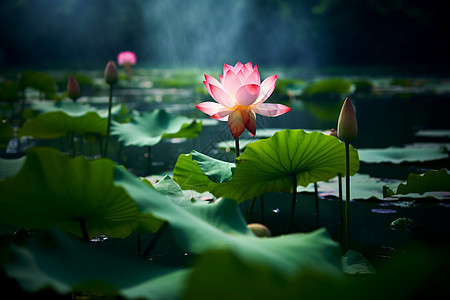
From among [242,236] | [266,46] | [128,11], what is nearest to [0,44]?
[128,11]

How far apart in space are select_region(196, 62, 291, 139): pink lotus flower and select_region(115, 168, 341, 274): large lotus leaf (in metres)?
0.33

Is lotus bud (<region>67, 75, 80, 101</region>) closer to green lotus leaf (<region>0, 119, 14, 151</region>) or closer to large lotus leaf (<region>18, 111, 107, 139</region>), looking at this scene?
large lotus leaf (<region>18, 111, 107, 139</region>)

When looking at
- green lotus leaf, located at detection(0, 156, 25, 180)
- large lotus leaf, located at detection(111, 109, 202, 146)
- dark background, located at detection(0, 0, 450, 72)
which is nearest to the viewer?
green lotus leaf, located at detection(0, 156, 25, 180)

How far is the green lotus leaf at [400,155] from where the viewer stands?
1.51 metres

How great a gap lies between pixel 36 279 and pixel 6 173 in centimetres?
42

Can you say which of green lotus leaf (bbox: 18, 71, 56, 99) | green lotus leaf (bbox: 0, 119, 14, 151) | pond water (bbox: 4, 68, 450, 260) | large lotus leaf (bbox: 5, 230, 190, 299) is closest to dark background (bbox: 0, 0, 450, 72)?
pond water (bbox: 4, 68, 450, 260)

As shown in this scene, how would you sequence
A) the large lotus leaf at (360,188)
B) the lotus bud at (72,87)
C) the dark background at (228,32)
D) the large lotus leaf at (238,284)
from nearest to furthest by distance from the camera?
the large lotus leaf at (238,284) → the large lotus leaf at (360,188) → the lotus bud at (72,87) → the dark background at (228,32)

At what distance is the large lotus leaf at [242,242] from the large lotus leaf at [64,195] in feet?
0.13

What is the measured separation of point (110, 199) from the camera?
0.60 metres

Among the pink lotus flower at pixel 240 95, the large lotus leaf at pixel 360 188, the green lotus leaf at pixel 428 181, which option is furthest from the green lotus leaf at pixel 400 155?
the pink lotus flower at pixel 240 95

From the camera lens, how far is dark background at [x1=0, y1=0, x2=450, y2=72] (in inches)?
539

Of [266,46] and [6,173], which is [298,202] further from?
[266,46]

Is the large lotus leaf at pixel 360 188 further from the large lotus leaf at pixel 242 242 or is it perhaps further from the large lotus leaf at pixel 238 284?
the large lotus leaf at pixel 238 284

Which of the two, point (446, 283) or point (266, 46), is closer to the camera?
point (446, 283)
